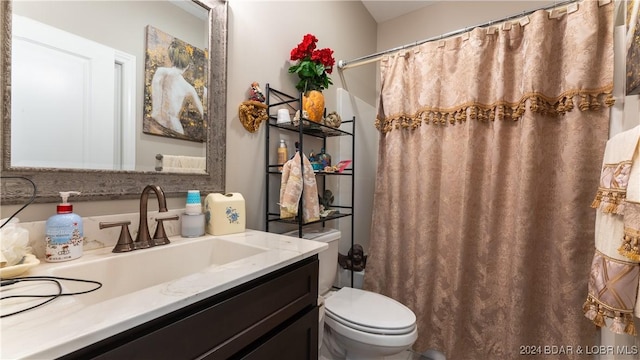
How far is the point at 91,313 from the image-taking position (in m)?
0.43

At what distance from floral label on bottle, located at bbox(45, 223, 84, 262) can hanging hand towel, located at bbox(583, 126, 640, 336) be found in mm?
1656

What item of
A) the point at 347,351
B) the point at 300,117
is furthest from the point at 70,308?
the point at 347,351

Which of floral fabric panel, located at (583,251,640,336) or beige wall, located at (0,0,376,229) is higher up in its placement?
beige wall, located at (0,0,376,229)

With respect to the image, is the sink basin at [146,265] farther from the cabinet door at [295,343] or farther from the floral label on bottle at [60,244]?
the cabinet door at [295,343]

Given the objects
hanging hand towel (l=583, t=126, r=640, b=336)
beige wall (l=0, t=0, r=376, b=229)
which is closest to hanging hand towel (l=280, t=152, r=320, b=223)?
beige wall (l=0, t=0, r=376, b=229)

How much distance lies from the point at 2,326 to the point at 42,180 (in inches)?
17.9

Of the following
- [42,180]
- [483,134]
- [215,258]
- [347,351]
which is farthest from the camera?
[483,134]

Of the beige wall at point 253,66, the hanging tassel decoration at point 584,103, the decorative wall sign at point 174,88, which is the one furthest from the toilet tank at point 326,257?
the hanging tassel decoration at point 584,103

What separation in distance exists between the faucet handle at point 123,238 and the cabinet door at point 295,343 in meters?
0.49

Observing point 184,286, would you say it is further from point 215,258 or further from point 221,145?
point 221,145

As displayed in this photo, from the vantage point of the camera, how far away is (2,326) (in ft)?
1.26

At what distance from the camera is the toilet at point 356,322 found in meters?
1.13

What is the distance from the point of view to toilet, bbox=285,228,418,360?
113 cm

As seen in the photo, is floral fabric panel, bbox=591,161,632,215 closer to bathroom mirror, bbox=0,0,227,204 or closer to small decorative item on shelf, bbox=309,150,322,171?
small decorative item on shelf, bbox=309,150,322,171
